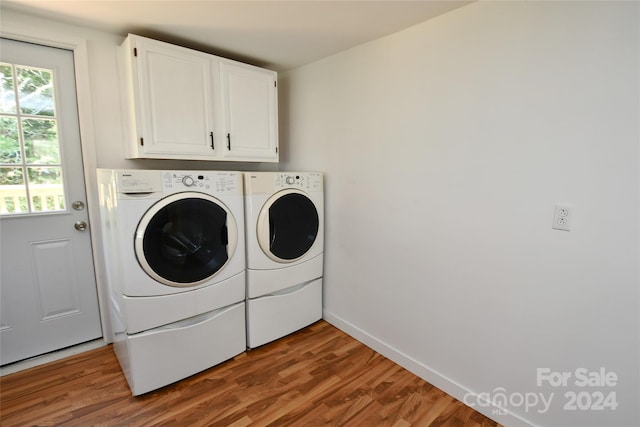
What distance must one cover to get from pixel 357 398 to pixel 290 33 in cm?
219

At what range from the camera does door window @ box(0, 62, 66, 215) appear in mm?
1689

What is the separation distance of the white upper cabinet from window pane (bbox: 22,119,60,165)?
385mm

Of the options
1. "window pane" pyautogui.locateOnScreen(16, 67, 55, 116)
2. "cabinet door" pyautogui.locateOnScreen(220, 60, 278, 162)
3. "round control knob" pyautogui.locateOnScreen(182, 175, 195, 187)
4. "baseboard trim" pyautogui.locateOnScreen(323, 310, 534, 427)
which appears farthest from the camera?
"cabinet door" pyautogui.locateOnScreen(220, 60, 278, 162)

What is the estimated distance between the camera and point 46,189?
183 centimetres

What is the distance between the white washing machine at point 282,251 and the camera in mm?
1940

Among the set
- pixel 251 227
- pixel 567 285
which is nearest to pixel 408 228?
pixel 567 285

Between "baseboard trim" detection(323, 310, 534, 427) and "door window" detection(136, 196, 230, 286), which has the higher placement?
"door window" detection(136, 196, 230, 286)

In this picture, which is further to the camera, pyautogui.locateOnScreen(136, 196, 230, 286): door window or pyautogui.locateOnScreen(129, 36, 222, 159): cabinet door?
pyautogui.locateOnScreen(129, 36, 222, 159): cabinet door

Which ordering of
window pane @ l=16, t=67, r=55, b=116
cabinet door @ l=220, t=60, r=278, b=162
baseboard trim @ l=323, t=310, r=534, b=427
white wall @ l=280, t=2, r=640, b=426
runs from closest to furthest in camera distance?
1. white wall @ l=280, t=2, r=640, b=426
2. baseboard trim @ l=323, t=310, r=534, b=427
3. window pane @ l=16, t=67, r=55, b=116
4. cabinet door @ l=220, t=60, r=278, b=162

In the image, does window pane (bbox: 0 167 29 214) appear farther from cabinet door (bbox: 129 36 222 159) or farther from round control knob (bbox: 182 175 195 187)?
round control knob (bbox: 182 175 195 187)

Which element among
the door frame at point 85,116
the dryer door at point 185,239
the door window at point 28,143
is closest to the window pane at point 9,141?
the door window at point 28,143

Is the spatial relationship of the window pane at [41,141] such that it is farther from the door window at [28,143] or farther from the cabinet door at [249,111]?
the cabinet door at [249,111]

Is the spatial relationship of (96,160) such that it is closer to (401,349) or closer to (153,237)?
(153,237)

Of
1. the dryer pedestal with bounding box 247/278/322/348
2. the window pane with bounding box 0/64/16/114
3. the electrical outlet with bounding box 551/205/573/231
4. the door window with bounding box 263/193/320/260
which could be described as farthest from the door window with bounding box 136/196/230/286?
the electrical outlet with bounding box 551/205/573/231
